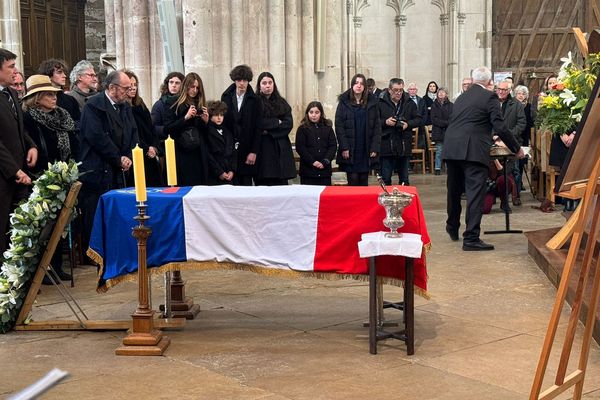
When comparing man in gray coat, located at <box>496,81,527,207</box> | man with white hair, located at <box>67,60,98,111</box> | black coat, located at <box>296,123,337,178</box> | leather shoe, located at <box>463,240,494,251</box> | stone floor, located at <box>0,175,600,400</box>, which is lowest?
stone floor, located at <box>0,175,600,400</box>

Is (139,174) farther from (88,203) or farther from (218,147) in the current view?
(218,147)

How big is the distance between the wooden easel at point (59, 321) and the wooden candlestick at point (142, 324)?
1.34ft

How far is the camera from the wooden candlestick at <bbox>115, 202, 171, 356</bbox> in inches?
208

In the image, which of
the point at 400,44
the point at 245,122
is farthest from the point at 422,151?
the point at 245,122

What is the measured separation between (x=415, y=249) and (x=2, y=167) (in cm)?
316

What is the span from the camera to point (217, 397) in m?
4.50

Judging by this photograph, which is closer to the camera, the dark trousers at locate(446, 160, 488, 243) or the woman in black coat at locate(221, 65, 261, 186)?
the dark trousers at locate(446, 160, 488, 243)

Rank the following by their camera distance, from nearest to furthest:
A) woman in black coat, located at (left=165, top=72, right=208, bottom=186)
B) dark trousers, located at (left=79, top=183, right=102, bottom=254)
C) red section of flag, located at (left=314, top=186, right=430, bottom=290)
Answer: red section of flag, located at (left=314, top=186, right=430, bottom=290), dark trousers, located at (left=79, top=183, right=102, bottom=254), woman in black coat, located at (left=165, top=72, right=208, bottom=186)

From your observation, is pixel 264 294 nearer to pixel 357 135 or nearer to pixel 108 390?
pixel 108 390

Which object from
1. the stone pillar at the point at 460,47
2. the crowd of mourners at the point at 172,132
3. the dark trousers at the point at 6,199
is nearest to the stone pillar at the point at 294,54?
the crowd of mourners at the point at 172,132

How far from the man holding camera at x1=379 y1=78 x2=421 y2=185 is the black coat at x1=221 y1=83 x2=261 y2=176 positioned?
8.48 ft

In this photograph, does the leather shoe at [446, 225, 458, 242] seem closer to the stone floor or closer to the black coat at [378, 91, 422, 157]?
the stone floor

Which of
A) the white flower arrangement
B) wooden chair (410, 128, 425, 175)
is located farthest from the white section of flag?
wooden chair (410, 128, 425, 175)

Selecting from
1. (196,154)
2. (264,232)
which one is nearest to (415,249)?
(264,232)
